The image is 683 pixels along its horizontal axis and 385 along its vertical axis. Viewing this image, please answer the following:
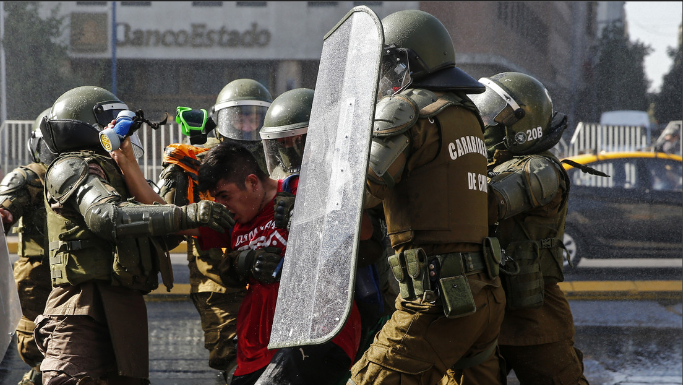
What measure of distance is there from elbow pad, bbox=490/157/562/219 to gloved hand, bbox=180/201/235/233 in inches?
40.7

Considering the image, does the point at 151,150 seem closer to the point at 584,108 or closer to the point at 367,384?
the point at 584,108

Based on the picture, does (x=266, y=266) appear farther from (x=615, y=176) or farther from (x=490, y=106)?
(x=615, y=176)

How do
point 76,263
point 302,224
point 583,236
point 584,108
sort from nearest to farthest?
point 302,224 → point 76,263 → point 583,236 → point 584,108

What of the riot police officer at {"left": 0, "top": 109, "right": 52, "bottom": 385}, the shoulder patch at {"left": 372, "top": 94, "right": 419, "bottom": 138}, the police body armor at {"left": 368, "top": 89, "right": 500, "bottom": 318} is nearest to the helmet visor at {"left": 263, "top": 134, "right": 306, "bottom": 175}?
the police body armor at {"left": 368, "top": 89, "right": 500, "bottom": 318}

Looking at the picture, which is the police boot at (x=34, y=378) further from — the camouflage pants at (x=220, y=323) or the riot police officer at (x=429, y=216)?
the riot police officer at (x=429, y=216)

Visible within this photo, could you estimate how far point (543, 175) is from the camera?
10.4ft

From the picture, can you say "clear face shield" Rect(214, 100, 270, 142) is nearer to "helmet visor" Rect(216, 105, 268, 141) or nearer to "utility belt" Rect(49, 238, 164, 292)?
"helmet visor" Rect(216, 105, 268, 141)

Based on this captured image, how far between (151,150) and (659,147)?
6732mm

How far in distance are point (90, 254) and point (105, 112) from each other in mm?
A: 655

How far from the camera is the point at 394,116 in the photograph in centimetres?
241

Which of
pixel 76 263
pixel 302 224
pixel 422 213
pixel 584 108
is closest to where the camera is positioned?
pixel 302 224

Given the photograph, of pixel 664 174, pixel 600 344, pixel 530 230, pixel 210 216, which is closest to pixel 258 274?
pixel 210 216

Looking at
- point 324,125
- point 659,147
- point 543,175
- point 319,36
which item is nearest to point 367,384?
point 324,125

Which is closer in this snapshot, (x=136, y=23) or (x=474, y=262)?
(x=474, y=262)
